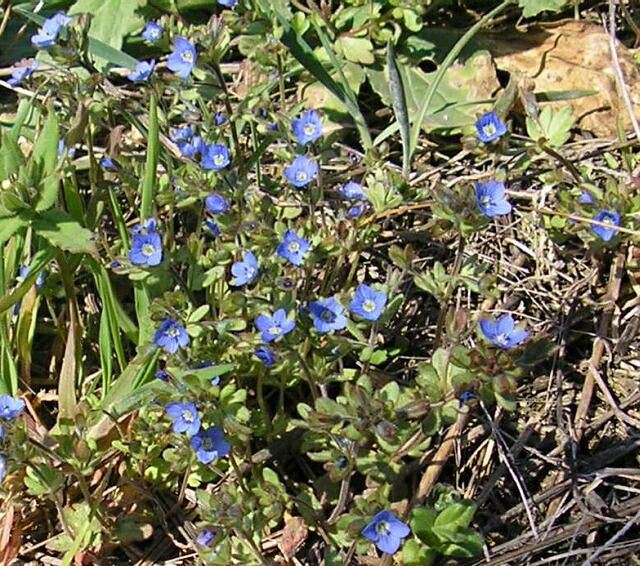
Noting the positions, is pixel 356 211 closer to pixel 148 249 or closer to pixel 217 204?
pixel 217 204

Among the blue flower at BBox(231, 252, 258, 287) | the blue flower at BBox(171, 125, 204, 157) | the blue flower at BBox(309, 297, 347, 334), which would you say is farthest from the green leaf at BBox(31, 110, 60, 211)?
the blue flower at BBox(309, 297, 347, 334)

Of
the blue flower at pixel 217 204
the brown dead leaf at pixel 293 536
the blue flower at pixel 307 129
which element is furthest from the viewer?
the blue flower at pixel 307 129

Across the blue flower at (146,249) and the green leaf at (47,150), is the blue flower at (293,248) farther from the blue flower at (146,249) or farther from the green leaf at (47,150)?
the green leaf at (47,150)

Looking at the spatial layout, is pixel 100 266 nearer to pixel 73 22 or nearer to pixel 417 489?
pixel 417 489

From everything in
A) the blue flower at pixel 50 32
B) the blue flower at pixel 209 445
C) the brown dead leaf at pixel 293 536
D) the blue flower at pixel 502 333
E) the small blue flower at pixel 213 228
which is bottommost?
the brown dead leaf at pixel 293 536

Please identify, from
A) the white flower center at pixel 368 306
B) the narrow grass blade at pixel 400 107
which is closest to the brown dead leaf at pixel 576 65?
the narrow grass blade at pixel 400 107

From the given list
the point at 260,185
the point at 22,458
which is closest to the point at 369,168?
the point at 260,185
